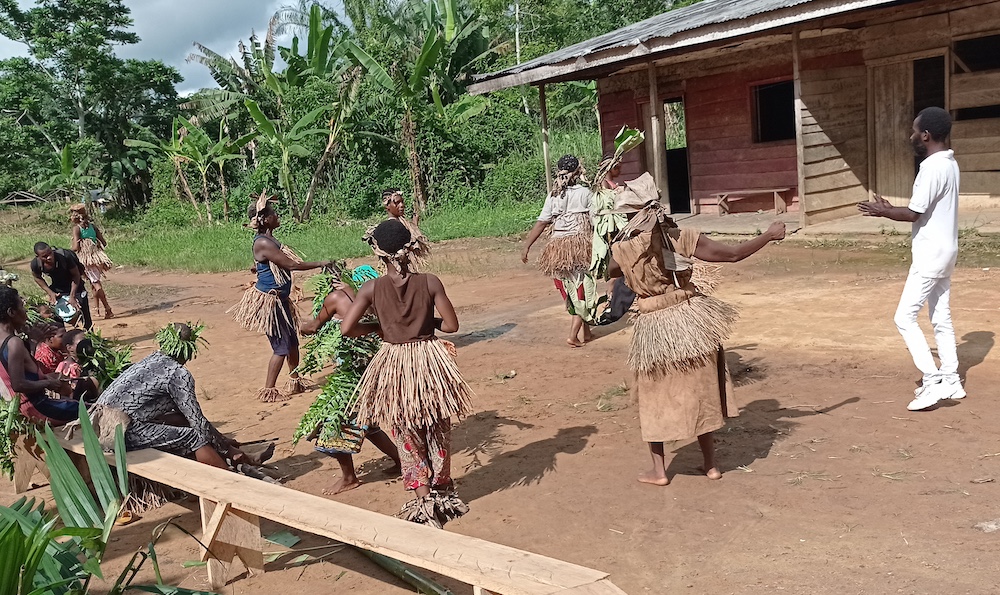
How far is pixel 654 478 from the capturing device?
441cm

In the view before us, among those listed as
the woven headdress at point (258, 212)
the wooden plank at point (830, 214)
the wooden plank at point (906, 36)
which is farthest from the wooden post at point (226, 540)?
the wooden plank at point (906, 36)

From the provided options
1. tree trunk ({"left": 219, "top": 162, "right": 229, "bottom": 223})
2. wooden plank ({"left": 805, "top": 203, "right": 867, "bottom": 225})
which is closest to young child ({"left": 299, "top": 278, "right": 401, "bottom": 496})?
wooden plank ({"left": 805, "top": 203, "right": 867, "bottom": 225})

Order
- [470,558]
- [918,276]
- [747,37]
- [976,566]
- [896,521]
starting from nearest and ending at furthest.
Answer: [470,558] < [976,566] < [896,521] < [918,276] < [747,37]

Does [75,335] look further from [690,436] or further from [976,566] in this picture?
[976,566]

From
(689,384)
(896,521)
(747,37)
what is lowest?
(896,521)

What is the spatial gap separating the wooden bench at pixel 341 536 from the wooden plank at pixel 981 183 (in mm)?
10185

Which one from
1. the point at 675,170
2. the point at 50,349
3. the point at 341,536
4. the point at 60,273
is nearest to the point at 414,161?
the point at 675,170

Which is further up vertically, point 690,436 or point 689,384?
point 689,384

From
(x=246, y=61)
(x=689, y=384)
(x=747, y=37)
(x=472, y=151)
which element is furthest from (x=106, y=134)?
(x=689, y=384)

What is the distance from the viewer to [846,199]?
12.3 m

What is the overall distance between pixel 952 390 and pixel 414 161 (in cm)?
1544

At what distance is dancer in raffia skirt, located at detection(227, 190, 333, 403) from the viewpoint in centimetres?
666

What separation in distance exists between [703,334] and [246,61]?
21.2m

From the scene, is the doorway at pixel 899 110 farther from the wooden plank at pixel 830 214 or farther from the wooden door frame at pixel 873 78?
the wooden plank at pixel 830 214
